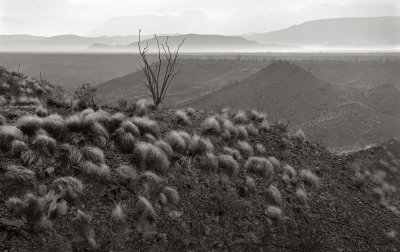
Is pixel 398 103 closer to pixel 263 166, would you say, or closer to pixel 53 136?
pixel 263 166

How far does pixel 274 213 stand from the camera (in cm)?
975

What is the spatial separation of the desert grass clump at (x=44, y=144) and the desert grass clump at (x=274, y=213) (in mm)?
5014

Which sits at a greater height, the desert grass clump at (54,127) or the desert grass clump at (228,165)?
the desert grass clump at (54,127)

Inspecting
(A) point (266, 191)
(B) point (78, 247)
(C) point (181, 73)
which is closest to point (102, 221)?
(B) point (78, 247)

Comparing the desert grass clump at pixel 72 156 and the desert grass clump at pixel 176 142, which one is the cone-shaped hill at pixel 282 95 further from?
the desert grass clump at pixel 72 156

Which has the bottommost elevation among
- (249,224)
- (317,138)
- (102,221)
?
(317,138)

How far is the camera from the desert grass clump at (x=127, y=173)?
29.4 ft

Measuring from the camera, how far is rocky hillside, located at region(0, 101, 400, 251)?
7.39 m

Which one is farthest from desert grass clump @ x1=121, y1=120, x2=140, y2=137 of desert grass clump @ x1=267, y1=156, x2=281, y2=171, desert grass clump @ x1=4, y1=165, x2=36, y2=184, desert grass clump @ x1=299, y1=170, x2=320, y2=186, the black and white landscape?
desert grass clump @ x1=299, y1=170, x2=320, y2=186

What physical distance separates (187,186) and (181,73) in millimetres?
55855

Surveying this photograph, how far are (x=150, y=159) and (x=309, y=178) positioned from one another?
4953mm

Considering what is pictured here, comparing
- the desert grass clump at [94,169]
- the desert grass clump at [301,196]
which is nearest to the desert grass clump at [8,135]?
the desert grass clump at [94,169]

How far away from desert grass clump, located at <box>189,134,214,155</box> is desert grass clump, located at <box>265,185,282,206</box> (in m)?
1.95

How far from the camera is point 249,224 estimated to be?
9.20m
